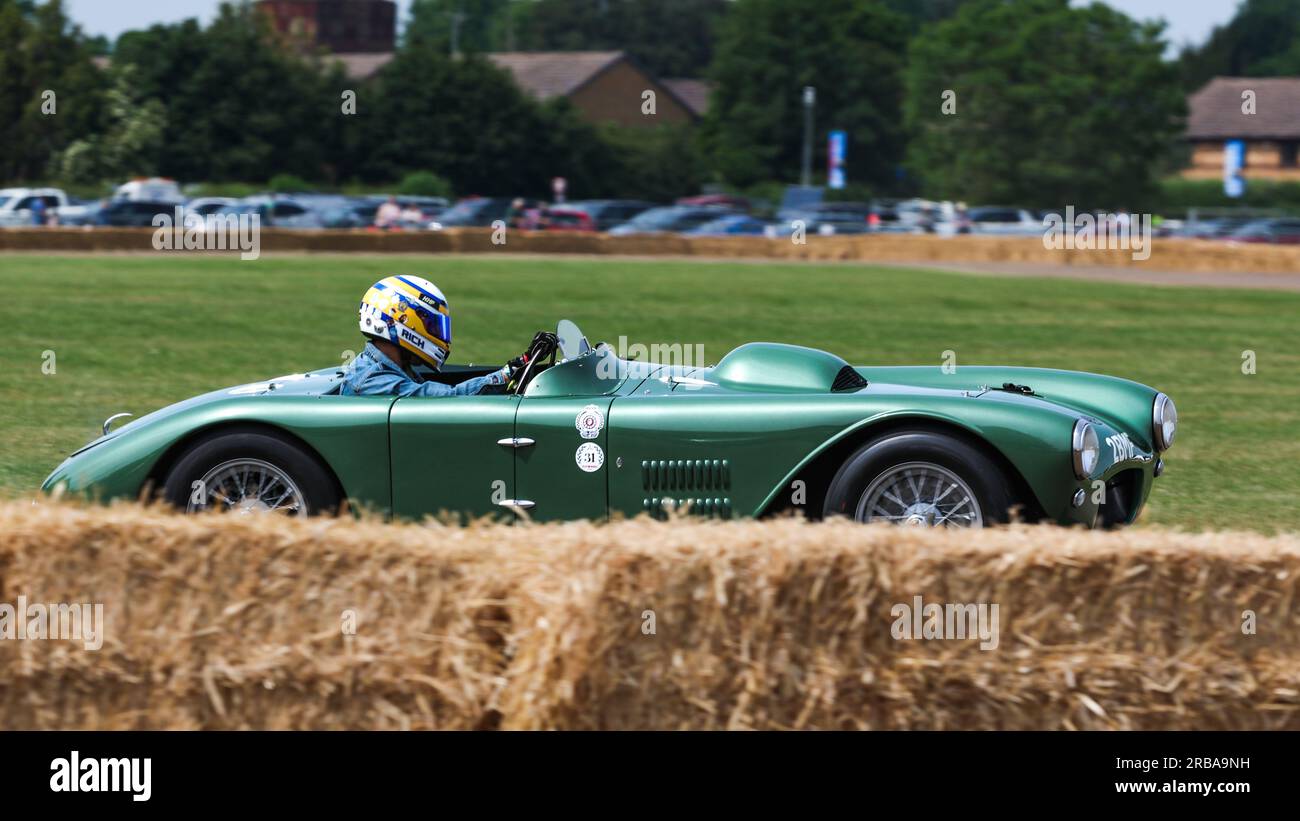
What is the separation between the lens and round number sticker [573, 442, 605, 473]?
6.38 m

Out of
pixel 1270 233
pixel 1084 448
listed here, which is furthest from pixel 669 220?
pixel 1084 448

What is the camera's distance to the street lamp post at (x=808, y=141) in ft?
236

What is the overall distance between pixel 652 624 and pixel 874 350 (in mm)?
13325

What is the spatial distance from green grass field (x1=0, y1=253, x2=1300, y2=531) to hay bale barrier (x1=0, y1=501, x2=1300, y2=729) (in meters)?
3.56

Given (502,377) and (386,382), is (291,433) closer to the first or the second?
(386,382)

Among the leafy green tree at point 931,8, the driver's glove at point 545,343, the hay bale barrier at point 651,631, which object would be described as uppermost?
the leafy green tree at point 931,8

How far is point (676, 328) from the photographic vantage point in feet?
66.6

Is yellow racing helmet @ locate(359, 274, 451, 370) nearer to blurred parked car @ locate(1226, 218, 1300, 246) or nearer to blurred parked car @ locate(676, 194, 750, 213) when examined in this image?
blurred parked car @ locate(1226, 218, 1300, 246)

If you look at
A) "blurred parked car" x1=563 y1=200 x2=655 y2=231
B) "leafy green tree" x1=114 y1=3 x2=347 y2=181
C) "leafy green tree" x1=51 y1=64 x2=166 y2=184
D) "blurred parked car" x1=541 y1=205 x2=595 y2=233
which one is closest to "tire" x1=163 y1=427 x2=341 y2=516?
"blurred parked car" x1=541 y1=205 x2=595 y2=233

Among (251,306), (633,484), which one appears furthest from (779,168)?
(633,484)

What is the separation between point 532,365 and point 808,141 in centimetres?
6741

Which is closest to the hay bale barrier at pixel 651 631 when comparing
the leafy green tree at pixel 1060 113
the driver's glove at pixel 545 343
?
the driver's glove at pixel 545 343

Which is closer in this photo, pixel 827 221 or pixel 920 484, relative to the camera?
pixel 920 484

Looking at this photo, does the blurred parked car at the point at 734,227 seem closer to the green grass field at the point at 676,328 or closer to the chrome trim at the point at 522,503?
the green grass field at the point at 676,328
